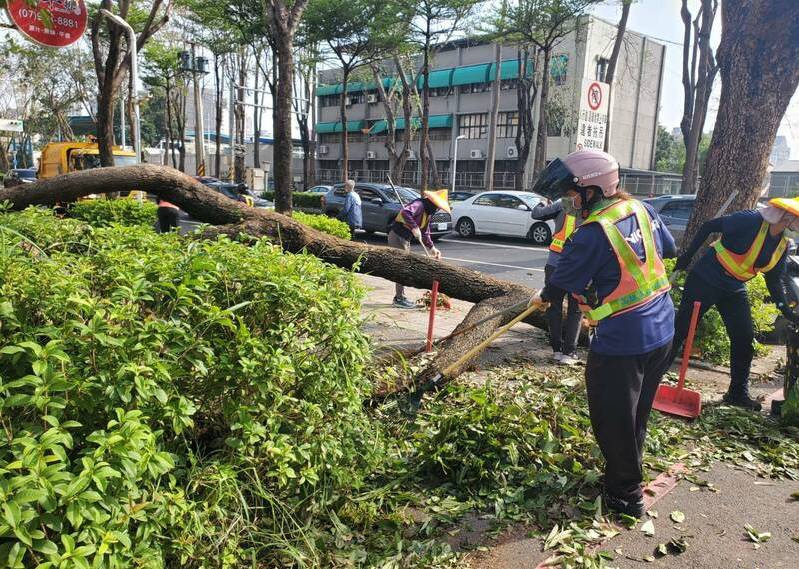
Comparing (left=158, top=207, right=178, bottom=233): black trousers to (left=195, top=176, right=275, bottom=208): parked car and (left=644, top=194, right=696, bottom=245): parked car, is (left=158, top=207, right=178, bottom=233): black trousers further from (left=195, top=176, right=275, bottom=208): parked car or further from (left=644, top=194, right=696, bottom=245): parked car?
(left=644, top=194, right=696, bottom=245): parked car

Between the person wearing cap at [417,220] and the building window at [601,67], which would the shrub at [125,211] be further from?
the building window at [601,67]

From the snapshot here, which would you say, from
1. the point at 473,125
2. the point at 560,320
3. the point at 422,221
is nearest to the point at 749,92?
the point at 560,320

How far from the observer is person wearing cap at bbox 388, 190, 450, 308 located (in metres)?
7.82

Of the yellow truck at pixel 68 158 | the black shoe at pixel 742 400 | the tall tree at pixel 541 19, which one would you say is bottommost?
the black shoe at pixel 742 400

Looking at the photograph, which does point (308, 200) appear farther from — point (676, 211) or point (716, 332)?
point (716, 332)

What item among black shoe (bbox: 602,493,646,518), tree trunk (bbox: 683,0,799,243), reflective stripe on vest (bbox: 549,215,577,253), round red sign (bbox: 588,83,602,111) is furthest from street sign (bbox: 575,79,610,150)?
black shoe (bbox: 602,493,646,518)

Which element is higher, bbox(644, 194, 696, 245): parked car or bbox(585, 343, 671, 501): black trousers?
bbox(644, 194, 696, 245): parked car

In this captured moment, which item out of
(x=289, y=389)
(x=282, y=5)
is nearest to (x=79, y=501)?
(x=289, y=389)

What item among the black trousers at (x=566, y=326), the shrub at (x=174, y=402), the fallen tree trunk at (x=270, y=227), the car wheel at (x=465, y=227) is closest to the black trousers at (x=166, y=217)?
the fallen tree trunk at (x=270, y=227)

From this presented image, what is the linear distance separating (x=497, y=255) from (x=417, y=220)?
24.0 ft

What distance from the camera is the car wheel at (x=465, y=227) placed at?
62.8ft

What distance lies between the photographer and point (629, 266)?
3092 mm

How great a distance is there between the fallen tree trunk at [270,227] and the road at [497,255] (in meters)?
4.82

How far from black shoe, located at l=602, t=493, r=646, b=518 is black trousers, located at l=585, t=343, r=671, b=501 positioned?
0.07ft
